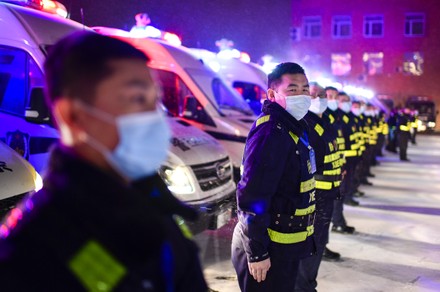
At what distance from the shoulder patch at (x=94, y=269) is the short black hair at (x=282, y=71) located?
2419mm

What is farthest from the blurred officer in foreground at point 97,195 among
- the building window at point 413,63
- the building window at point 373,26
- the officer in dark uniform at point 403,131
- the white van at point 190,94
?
the building window at point 373,26

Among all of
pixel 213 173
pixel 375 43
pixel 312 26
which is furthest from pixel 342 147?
pixel 312 26

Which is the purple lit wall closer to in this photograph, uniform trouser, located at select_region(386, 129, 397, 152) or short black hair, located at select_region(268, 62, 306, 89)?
short black hair, located at select_region(268, 62, 306, 89)

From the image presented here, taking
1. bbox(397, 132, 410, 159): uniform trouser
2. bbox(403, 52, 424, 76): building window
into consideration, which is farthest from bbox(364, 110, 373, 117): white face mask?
bbox(403, 52, 424, 76): building window

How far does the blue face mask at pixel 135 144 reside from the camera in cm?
132

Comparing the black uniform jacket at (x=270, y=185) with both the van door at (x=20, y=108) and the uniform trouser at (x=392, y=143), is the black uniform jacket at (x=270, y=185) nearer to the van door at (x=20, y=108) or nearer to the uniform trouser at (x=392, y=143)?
the van door at (x=20, y=108)

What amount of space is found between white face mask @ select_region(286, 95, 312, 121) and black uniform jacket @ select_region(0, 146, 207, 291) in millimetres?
2227

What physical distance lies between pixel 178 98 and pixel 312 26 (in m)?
40.3

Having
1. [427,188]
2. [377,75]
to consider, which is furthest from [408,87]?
[427,188]

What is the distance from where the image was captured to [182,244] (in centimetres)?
145

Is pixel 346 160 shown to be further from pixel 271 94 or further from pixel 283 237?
pixel 283 237

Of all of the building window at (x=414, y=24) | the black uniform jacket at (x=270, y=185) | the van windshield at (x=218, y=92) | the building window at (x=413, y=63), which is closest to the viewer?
the black uniform jacket at (x=270, y=185)

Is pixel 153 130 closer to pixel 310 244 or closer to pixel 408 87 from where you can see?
pixel 310 244

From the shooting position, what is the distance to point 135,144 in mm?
1348
